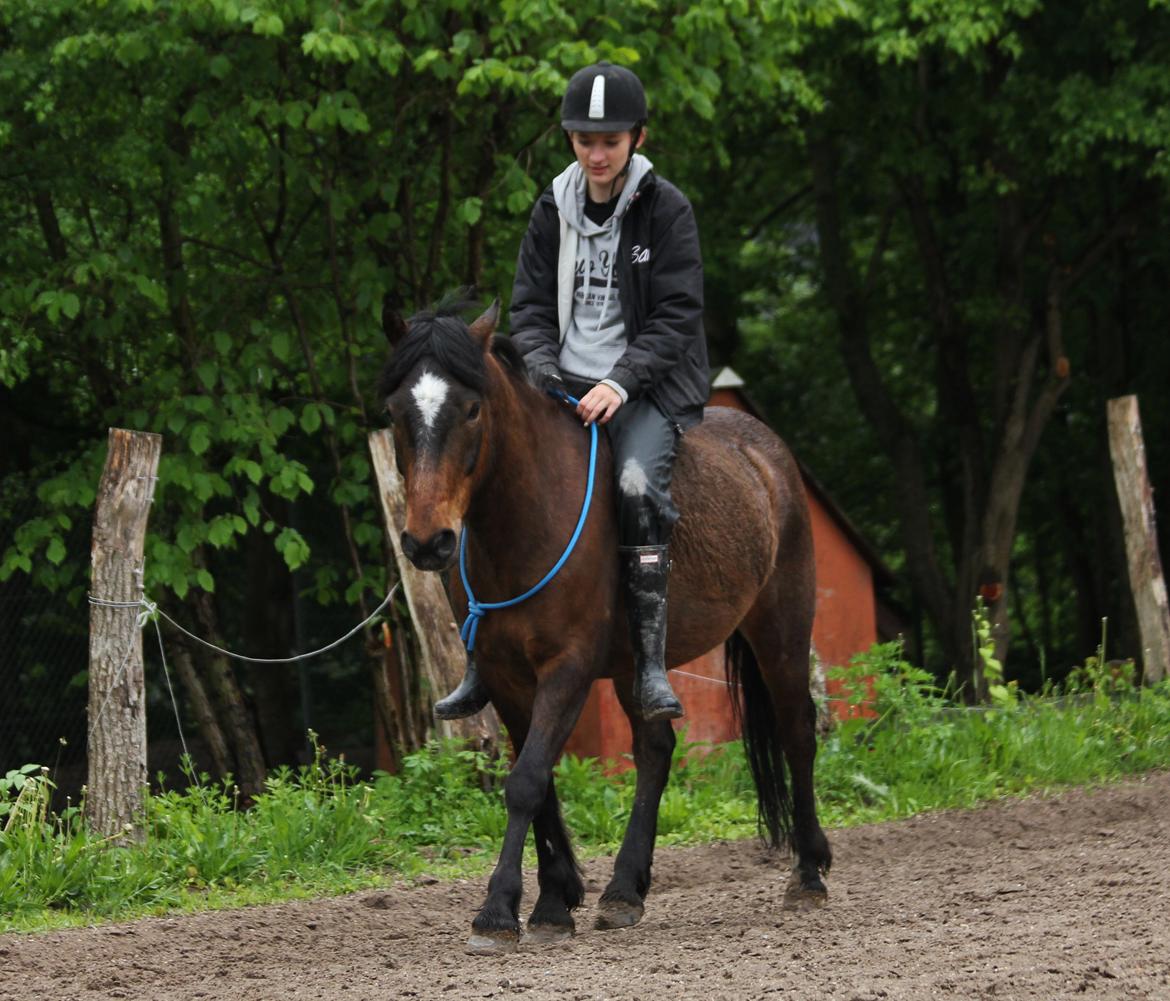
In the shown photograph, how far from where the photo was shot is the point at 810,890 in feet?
21.9

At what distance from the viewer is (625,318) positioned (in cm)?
639

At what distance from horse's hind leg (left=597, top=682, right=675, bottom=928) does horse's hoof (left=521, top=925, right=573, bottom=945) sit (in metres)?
0.24

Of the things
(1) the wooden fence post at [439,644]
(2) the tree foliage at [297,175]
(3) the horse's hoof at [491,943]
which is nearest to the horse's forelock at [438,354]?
(3) the horse's hoof at [491,943]

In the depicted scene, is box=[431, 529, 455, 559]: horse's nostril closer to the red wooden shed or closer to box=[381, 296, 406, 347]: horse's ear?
box=[381, 296, 406, 347]: horse's ear

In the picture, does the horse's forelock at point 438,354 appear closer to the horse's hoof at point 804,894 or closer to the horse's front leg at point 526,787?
the horse's front leg at point 526,787

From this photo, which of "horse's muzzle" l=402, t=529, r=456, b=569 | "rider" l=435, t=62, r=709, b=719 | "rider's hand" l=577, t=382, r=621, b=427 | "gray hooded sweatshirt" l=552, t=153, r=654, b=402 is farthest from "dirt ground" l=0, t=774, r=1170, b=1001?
"gray hooded sweatshirt" l=552, t=153, r=654, b=402

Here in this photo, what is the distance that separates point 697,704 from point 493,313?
6.64 metres

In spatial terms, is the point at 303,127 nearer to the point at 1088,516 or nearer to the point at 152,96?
the point at 152,96

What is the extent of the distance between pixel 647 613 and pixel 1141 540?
632 cm

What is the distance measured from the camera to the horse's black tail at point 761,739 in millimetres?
7277

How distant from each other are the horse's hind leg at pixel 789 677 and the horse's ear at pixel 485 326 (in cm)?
206

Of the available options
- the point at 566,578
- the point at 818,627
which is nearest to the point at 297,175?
the point at 818,627

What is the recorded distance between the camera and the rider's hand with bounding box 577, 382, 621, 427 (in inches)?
239

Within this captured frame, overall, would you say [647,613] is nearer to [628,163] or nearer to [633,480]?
[633,480]
